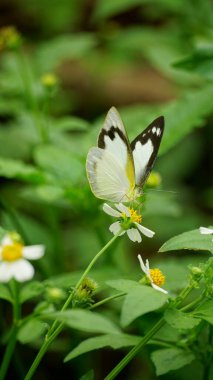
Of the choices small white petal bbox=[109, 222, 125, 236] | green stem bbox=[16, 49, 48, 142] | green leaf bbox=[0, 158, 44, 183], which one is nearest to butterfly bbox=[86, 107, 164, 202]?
small white petal bbox=[109, 222, 125, 236]

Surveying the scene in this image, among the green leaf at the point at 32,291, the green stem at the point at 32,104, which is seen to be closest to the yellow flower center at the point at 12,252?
the green leaf at the point at 32,291

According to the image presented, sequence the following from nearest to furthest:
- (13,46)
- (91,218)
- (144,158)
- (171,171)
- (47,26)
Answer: (144,158)
(91,218)
(13,46)
(171,171)
(47,26)

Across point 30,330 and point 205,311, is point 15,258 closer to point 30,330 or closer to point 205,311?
point 30,330

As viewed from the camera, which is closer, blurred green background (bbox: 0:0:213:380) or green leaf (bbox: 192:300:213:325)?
green leaf (bbox: 192:300:213:325)

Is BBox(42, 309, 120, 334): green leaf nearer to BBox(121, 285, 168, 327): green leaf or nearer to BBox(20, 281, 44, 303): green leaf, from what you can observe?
BBox(121, 285, 168, 327): green leaf

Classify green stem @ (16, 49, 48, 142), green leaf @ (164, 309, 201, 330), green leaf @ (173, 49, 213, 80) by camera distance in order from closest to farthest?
1. green leaf @ (164, 309, 201, 330)
2. green leaf @ (173, 49, 213, 80)
3. green stem @ (16, 49, 48, 142)

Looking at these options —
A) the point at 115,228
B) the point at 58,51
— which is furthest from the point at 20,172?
the point at 58,51

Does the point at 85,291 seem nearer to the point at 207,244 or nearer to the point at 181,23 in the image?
the point at 207,244

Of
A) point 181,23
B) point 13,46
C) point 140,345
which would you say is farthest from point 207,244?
point 181,23
